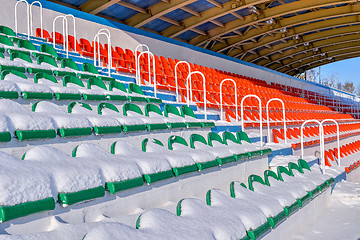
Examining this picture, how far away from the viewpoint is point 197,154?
6.68 feet

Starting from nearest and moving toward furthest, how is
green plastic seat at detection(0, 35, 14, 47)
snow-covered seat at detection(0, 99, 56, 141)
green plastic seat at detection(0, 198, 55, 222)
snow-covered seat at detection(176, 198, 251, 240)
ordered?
1. green plastic seat at detection(0, 198, 55, 222)
2. snow-covered seat at detection(176, 198, 251, 240)
3. snow-covered seat at detection(0, 99, 56, 141)
4. green plastic seat at detection(0, 35, 14, 47)

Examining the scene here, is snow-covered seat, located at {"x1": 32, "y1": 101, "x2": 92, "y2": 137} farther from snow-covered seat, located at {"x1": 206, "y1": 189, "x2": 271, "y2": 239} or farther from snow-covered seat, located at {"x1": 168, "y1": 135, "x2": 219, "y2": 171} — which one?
snow-covered seat, located at {"x1": 206, "y1": 189, "x2": 271, "y2": 239}

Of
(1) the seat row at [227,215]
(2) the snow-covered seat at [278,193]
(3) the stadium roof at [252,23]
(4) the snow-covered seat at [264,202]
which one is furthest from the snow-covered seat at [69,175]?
(3) the stadium roof at [252,23]

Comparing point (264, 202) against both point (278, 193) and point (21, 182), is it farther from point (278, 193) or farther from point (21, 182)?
point (21, 182)

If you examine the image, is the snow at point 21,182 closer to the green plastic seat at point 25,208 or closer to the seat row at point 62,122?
the green plastic seat at point 25,208

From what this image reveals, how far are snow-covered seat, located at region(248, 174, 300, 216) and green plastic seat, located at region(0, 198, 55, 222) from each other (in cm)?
118

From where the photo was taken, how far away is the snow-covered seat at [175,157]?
5.81ft

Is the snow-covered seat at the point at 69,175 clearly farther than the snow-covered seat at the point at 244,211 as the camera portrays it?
No

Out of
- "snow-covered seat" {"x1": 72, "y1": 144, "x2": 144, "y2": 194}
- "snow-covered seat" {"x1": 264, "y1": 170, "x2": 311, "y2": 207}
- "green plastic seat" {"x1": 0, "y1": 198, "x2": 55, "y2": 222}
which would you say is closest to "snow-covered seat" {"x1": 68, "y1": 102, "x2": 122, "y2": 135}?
"snow-covered seat" {"x1": 72, "y1": 144, "x2": 144, "y2": 194}

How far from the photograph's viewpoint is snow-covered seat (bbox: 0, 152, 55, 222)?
3.15 ft

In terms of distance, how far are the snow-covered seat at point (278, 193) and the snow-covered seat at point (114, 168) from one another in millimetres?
747

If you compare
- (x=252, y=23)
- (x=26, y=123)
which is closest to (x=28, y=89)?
(x=26, y=123)

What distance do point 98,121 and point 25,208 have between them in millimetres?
1009

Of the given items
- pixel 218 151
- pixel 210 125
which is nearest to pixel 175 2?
pixel 210 125
